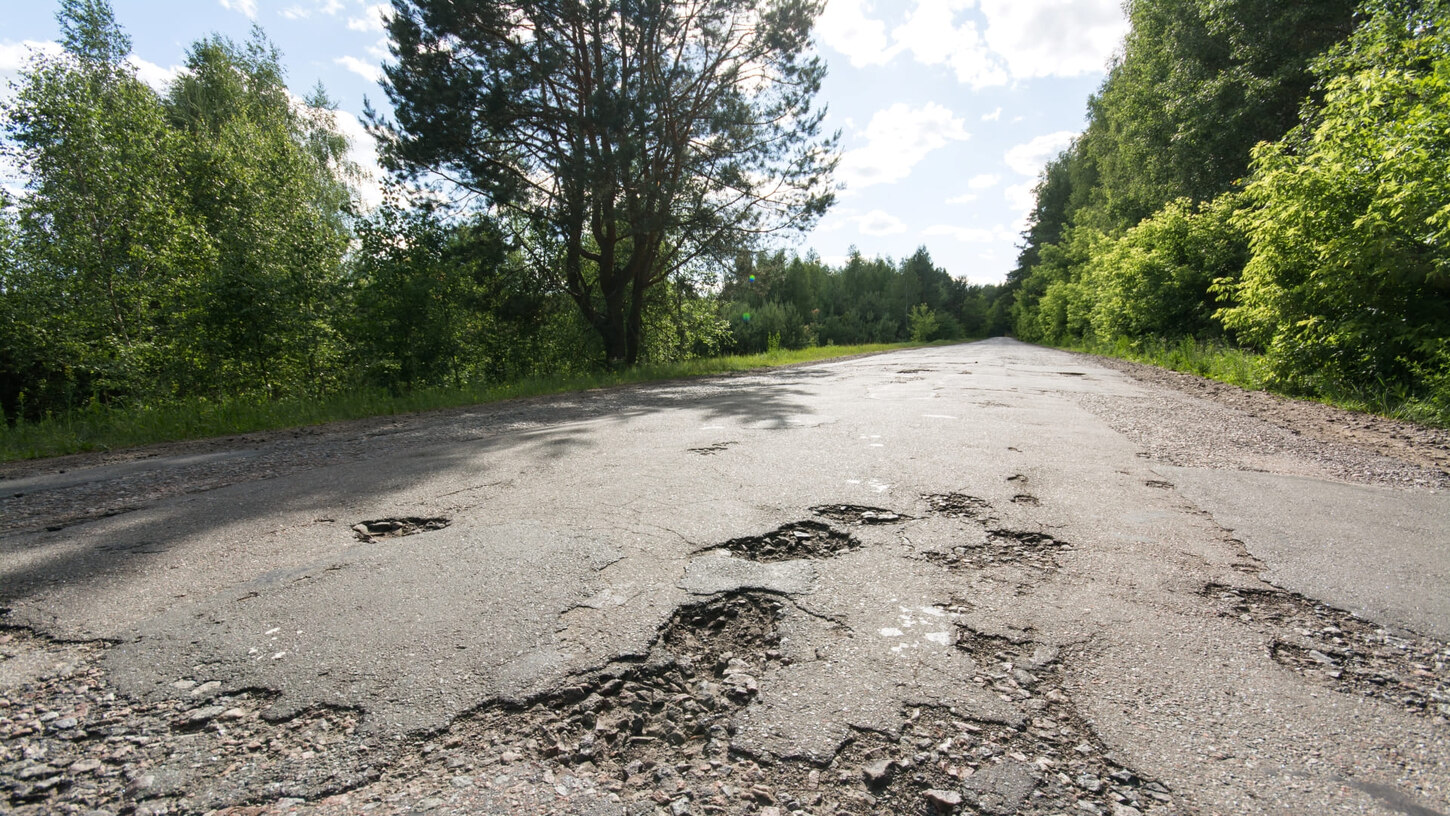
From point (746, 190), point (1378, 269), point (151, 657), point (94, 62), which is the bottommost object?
point (151, 657)

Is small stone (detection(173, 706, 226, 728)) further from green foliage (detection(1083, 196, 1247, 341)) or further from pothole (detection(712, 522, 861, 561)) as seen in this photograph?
green foliage (detection(1083, 196, 1247, 341))

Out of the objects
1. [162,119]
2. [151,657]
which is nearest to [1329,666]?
[151,657]

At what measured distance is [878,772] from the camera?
4.50 feet

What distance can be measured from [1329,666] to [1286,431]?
5297 mm

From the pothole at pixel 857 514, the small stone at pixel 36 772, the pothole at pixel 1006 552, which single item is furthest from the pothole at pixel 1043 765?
the small stone at pixel 36 772

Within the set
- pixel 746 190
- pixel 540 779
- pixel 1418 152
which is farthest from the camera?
pixel 746 190

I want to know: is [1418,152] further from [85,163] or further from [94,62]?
[94,62]

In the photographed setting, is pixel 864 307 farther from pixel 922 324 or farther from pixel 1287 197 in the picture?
pixel 1287 197

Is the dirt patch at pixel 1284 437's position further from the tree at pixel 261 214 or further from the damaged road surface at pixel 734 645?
the tree at pixel 261 214

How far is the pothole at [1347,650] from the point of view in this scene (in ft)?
5.57

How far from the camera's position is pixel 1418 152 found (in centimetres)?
612

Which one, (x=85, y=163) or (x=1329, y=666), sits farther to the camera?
(x=85, y=163)

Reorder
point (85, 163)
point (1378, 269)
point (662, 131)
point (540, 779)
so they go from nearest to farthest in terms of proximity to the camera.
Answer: point (540, 779) → point (1378, 269) → point (85, 163) → point (662, 131)

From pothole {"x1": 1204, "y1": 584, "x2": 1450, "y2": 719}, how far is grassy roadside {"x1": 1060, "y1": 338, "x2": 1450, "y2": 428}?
20.0 ft
